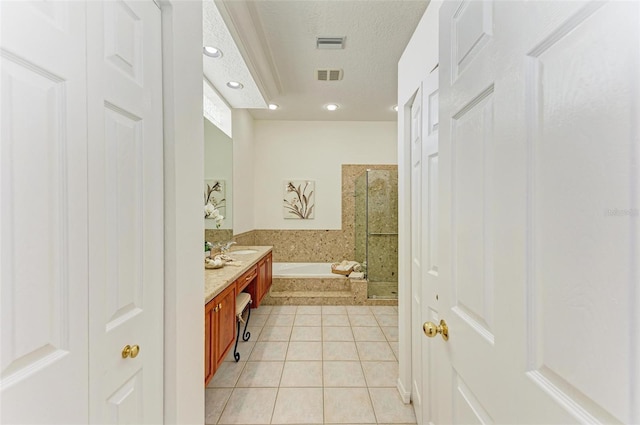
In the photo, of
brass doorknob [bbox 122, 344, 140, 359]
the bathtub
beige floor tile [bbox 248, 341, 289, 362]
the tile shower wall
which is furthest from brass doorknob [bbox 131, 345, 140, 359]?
the tile shower wall

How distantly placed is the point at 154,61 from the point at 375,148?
389 centimetres

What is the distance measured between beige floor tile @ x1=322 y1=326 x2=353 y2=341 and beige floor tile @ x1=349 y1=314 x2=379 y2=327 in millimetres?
179

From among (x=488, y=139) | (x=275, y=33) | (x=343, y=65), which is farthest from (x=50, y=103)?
(x=343, y=65)

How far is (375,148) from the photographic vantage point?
4473 millimetres

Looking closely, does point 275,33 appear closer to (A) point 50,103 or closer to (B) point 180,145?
(B) point 180,145

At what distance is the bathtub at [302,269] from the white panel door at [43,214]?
3.51 metres


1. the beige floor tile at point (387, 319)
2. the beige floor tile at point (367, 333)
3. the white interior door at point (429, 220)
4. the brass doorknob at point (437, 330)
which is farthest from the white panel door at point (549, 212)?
the beige floor tile at point (387, 319)

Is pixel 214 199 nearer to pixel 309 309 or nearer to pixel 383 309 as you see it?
pixel 309 309

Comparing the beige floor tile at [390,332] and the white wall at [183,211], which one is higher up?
the white wall at [183,211]

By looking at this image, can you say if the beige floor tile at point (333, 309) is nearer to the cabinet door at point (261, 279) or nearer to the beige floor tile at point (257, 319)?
the beige floor tile at point (257, 319)

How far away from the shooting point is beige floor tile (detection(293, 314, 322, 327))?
10.2 ft

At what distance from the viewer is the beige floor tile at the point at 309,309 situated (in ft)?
11.3

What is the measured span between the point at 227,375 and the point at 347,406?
1.00 meters

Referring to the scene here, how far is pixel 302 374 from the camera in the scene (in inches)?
→ 84.3
